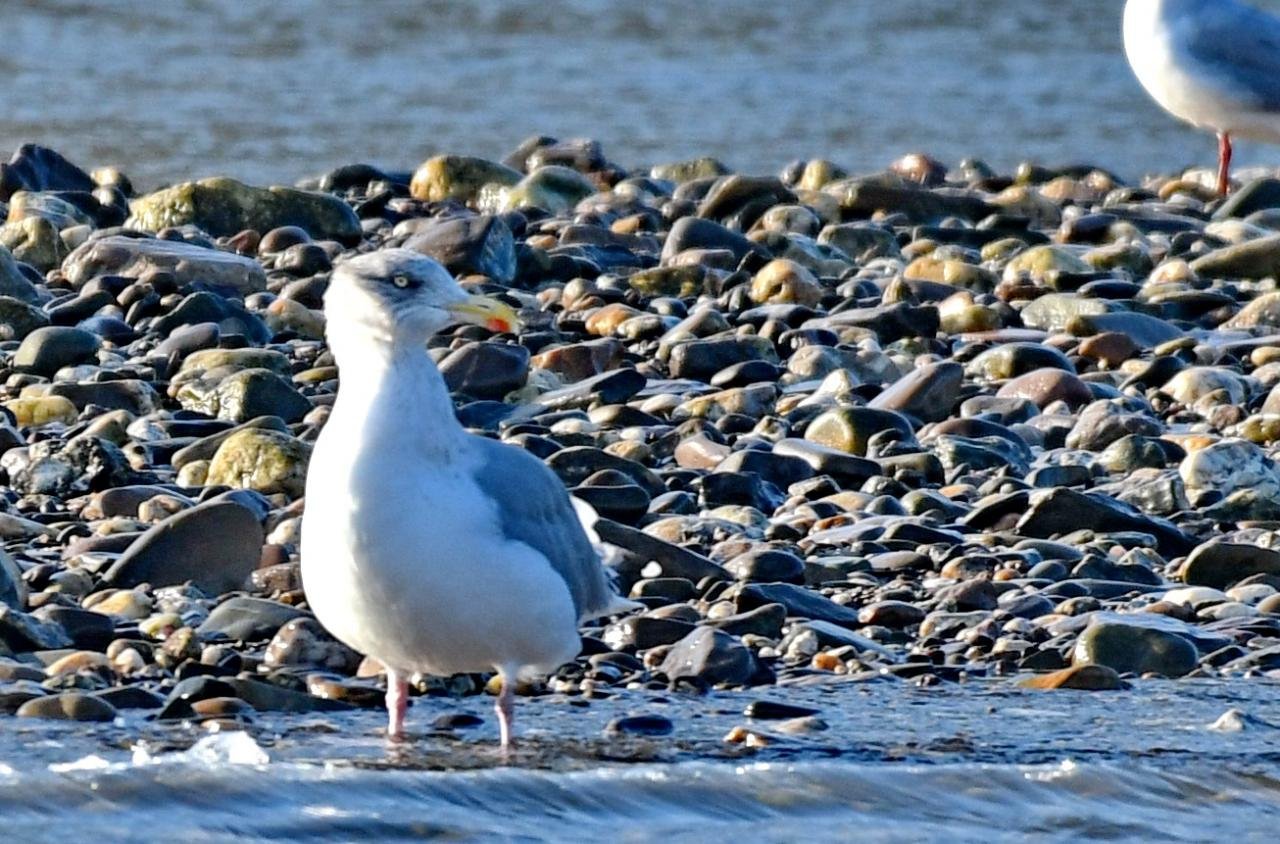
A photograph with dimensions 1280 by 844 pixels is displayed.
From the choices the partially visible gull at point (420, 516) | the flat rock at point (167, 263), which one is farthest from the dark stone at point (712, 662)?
the flat rock at point (167, 263)

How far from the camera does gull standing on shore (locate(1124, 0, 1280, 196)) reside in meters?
12.8

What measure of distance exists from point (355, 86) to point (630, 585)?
13939 mm

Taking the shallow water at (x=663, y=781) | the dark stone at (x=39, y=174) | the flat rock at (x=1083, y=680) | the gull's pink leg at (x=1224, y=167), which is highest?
the gull's pink leg at (x=1224, y=167)

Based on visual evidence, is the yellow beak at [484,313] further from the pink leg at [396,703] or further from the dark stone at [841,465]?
the dark stone at [841,465]

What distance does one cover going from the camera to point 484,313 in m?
5.07

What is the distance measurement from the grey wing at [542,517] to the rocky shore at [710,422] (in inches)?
2.1

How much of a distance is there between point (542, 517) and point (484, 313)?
0.46 meters

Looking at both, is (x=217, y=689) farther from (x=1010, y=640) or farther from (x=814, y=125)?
(x=814, y=125)

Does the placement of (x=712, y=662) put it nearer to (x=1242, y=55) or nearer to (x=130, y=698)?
(x=130, y=698)

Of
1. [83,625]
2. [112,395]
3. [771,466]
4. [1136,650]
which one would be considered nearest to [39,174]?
[112,395]

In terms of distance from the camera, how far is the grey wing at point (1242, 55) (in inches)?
505

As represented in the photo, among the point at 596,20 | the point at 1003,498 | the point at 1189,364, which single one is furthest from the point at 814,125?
the point at 1003,498

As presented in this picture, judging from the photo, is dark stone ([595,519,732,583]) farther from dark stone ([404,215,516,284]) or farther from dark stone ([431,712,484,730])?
dark stone ([404,215,516,284])

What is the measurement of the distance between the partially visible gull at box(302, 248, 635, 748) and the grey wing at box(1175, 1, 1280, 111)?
864 cm
